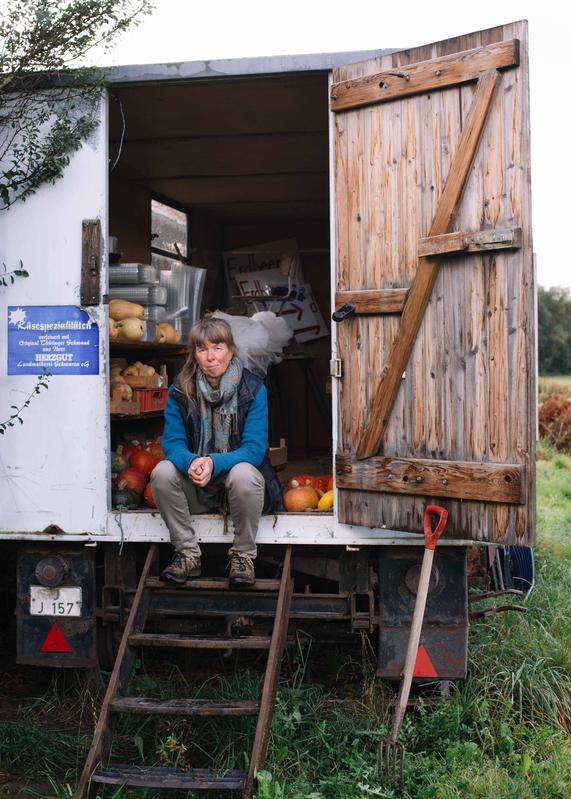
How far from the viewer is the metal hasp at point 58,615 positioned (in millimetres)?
4594

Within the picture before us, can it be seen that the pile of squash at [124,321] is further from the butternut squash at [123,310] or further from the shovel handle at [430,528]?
the shovel handle at [430,528]

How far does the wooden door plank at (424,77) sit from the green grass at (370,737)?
2922mm

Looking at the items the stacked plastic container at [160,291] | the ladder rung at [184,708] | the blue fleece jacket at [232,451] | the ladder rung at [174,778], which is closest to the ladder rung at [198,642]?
the ladder rung at [184,708]

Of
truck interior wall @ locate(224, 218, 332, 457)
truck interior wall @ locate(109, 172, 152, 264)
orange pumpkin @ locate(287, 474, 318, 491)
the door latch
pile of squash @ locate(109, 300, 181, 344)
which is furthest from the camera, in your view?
truck interior wall @ locate(224, 218, 332, 457)

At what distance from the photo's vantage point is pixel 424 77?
4051 millimetres

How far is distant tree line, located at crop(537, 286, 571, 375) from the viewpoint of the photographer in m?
33.9

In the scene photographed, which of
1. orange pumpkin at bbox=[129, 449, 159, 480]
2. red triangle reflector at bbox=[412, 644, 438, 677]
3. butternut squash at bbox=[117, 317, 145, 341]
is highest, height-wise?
butternut squash at bbox=[117, 317, 145, 341]

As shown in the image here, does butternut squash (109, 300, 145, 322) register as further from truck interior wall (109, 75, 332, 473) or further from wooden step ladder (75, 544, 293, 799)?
wooden step ladder (75, 544, 293, 799)

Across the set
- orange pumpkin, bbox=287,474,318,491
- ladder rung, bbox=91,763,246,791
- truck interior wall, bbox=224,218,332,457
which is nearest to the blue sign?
orange pumpkin, bbox=287,474,318,491

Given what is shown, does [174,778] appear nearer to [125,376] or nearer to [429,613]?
[429,613]

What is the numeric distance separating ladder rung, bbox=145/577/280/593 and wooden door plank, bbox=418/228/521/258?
1.75m

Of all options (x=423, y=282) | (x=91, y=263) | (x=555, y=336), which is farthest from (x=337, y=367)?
(x=555, y=336)

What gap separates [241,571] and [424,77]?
249 cm

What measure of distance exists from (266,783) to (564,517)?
704 centimetres
